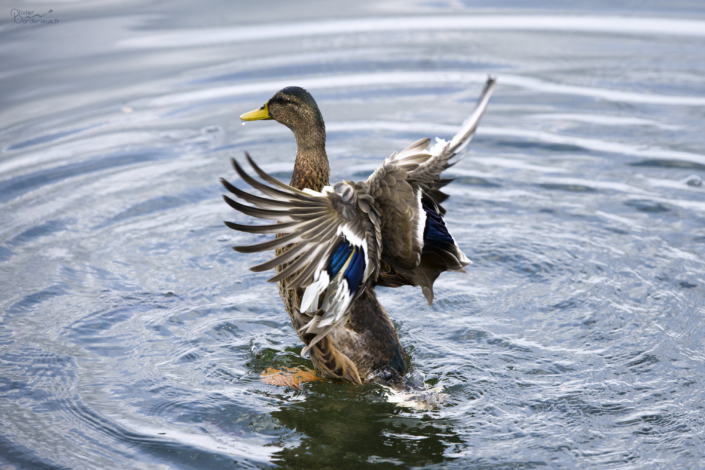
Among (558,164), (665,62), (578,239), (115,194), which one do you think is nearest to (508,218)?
(578,239)

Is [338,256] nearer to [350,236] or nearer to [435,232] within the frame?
[350,236]

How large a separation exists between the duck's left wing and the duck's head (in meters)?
1.14

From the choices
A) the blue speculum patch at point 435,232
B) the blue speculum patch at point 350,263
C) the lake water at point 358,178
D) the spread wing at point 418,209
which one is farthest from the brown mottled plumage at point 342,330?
the blue speculum patch at point 350,263

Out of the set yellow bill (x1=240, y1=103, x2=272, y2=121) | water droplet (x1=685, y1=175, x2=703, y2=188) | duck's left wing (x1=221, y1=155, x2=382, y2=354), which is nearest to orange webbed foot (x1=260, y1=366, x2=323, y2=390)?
duck's left wing (x1=221, y1=155, x2=382, y2=354)

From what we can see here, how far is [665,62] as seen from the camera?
1054cm

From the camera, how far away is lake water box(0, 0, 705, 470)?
446cm

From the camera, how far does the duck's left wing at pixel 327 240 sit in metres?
3.97

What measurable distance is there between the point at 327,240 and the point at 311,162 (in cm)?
122

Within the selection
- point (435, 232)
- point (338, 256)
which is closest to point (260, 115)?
point (435, 232)

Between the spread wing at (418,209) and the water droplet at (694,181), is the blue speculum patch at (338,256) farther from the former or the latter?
the water droplet at (694,181)

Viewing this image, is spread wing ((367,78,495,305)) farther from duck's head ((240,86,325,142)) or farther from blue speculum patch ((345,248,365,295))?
duck's head ((240,86,325,142))

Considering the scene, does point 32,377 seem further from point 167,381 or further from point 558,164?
point 558,164

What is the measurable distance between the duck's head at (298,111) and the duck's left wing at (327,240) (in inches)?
44.7

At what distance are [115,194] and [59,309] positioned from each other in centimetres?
229
